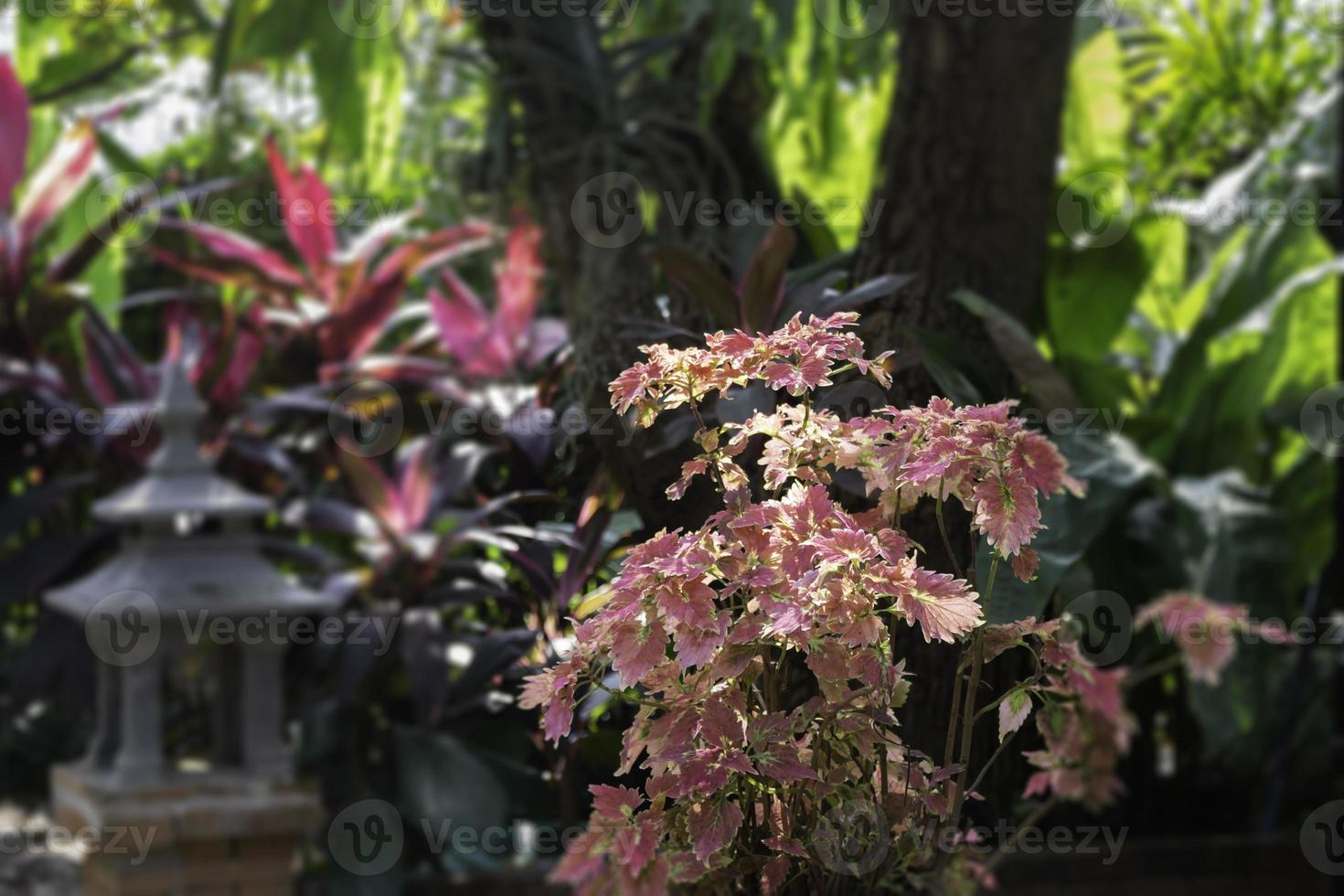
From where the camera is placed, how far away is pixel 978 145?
2.20 m

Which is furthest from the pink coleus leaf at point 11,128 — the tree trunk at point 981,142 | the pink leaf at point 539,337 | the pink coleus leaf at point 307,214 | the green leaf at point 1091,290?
the green leaf at point 1091,290

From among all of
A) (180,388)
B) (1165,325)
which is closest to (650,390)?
(180,388)

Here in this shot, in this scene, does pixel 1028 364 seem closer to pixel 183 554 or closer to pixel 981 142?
pixel 981 142

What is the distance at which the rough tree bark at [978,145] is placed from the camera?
2.04 metres

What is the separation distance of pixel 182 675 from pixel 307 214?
3.30 ft

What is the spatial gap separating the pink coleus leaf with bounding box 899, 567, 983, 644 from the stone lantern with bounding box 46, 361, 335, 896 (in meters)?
1.65

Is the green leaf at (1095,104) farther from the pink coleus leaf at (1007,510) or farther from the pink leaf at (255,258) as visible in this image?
the pink coleus leaf at (1007,510)

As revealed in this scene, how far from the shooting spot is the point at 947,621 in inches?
33.0

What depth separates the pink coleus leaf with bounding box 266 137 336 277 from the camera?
291 cm

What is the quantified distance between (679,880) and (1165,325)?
2.87 meters

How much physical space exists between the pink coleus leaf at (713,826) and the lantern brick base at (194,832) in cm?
166

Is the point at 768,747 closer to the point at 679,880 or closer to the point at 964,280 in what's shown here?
the point at 679,880

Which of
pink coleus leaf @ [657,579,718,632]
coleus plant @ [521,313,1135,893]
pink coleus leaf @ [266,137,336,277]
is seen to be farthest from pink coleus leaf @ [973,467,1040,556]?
pink coleus leaf @ [266,137,336,277]

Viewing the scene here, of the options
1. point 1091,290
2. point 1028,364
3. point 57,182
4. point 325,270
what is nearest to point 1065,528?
point 1028,364
